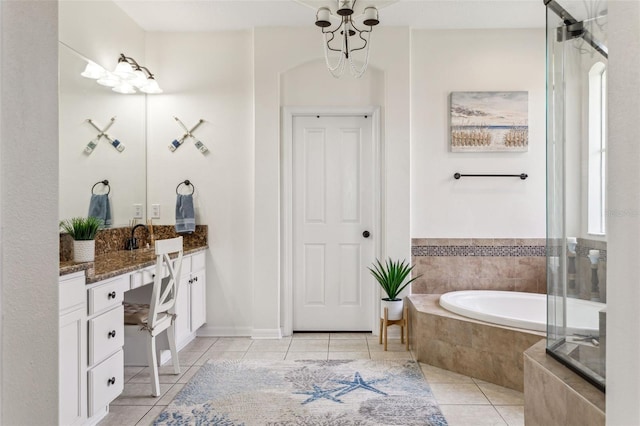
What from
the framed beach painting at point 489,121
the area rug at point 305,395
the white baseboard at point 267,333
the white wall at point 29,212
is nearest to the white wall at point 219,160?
the white baseboard at point 267,333

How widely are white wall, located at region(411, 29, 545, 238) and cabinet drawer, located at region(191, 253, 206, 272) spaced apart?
1860 mm

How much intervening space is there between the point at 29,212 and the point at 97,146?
2.53m

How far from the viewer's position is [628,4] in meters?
0.91

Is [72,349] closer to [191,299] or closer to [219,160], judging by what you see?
[191,299]

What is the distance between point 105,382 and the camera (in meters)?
2.29

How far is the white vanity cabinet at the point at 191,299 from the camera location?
3299mm

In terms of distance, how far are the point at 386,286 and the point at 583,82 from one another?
2.31 meters

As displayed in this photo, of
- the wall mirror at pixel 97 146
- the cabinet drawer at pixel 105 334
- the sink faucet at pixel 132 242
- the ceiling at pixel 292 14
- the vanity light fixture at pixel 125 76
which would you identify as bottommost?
the cabinet drawer at pixel 105 334

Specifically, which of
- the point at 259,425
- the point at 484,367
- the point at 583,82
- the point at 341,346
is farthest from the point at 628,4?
the point at 341,346

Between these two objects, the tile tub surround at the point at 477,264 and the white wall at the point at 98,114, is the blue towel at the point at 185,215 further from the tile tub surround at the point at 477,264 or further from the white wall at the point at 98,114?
the tile tub surround at the point at 477,264

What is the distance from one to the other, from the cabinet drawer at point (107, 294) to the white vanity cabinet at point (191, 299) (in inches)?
30.5

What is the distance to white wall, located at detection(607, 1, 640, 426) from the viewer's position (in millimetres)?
892

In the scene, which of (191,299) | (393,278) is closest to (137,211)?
(191,299)

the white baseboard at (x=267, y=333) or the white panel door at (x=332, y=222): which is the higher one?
the white panel door at (x=332, y=222)
